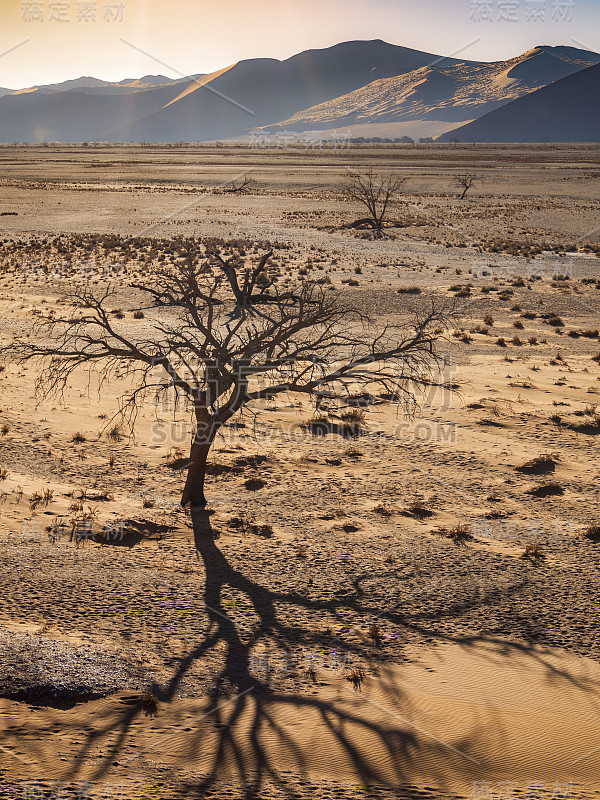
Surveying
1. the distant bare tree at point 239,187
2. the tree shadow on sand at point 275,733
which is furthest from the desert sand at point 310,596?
the distant bare tree at point 239,187

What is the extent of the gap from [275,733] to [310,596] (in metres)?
2.79

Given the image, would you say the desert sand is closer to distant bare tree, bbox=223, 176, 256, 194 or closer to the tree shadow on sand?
the tree shadow on sand

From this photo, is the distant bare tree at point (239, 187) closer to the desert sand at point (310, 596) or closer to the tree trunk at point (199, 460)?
the desert sand at point (310, 596)

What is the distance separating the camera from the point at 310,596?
946 centimetres

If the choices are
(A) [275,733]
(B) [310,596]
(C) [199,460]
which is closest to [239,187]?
(C) [199,460]

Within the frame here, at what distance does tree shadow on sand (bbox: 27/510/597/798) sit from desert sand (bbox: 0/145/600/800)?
21mm

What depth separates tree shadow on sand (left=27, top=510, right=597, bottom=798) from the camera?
6.30 m

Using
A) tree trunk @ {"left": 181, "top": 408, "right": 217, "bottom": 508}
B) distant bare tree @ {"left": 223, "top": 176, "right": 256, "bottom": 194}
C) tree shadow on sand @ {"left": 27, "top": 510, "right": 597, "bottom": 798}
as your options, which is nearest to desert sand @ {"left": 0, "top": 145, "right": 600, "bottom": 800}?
tree shadow on sand @ {"left": 27, "top": 510, "right": 597, "bottom": 798}

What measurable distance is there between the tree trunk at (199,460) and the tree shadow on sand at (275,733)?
3.60 m

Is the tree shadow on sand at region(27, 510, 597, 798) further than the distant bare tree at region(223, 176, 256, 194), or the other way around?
the distant bare tree at region(223, 176, 256, 194)

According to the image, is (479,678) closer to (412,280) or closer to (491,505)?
(491,505)

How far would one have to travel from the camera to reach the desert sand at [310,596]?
6.50 m

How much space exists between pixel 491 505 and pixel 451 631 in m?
3.95

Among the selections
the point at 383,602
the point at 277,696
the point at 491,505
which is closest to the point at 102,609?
the point at 277,696
